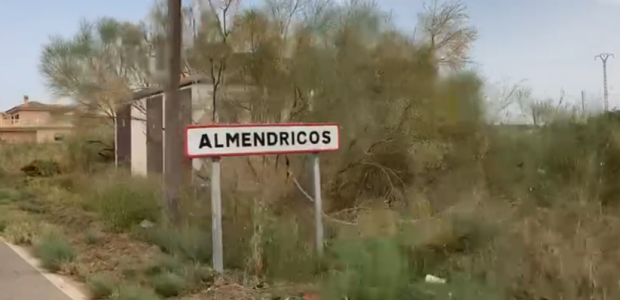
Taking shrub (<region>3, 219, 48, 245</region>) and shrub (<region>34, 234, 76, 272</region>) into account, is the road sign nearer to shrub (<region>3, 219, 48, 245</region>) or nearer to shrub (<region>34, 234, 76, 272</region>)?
shrub (<region>34, 234, 76, 272</region>)

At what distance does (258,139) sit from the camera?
8.59 metres

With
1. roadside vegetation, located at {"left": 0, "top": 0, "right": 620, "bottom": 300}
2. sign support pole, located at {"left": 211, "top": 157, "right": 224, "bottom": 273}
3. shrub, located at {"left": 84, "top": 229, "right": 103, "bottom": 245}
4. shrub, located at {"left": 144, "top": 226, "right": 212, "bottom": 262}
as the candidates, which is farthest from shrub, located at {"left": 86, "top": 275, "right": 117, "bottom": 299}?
shrub, located at {"left": 84, "top": 229, "right": 103, "bottom": 245}

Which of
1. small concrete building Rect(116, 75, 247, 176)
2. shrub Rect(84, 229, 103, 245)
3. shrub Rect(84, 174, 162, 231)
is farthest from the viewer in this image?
small concrete building Rect(116, 75, 247, 176)

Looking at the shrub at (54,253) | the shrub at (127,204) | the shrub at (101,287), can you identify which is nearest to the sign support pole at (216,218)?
the shrub at (101,287)

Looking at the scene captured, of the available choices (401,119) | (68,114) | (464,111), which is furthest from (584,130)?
(68,114)

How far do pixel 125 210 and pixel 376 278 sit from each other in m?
7.33

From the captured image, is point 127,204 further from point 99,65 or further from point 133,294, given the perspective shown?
point 99,65

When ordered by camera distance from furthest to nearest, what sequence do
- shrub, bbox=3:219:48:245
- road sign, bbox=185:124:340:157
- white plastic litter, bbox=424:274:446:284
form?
shrub, bbox=3:219:48:245 < road sign, bbox=185:124:340:157 < white plastic litter, bbox=424:274:446:284

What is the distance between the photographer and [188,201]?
12281mm

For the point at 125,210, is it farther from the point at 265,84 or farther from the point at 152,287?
the point at 152,287

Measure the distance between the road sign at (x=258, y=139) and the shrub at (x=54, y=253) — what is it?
267 centimetres

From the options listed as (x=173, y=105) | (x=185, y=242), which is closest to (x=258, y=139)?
(x=185, y=242)

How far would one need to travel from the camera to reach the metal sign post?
812 cm

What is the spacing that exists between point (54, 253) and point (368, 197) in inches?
272
